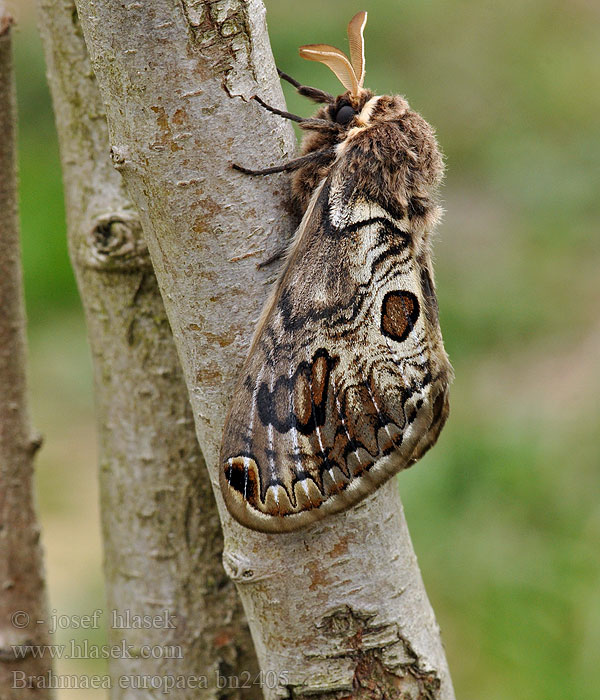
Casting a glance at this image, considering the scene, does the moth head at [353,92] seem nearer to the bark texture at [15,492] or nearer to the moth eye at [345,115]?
the moth eye at [345,115]

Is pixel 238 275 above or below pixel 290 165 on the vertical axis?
below

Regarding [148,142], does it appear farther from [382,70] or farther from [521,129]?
[382,70]

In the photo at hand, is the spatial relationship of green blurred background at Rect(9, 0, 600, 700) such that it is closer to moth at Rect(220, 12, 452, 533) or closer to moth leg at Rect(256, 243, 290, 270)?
moth at Rect(220, 12, 452, 533)

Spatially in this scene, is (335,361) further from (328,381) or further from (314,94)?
(314,94)

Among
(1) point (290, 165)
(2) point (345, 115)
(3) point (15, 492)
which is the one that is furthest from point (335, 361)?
(3) point (15, 492)

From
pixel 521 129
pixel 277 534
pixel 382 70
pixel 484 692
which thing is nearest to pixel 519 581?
pixel 484 692

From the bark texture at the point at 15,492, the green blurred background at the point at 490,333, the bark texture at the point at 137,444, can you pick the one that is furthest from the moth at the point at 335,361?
the green blurred background at the point at 490,333

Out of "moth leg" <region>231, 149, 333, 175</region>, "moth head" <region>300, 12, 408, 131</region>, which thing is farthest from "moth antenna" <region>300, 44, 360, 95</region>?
"moth leg" <region>231, 149, 333, 175</region>
